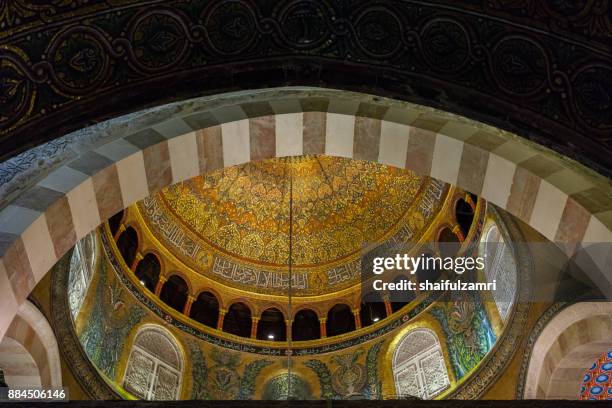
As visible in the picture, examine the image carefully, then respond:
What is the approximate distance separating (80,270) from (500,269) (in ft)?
18.9

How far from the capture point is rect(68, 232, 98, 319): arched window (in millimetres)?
7875

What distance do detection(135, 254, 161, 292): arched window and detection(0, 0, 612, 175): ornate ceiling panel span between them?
22.3 feet

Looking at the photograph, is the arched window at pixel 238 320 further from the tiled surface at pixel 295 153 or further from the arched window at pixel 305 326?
the tiled surface at pixel 295 153

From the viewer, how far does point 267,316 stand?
11422mm

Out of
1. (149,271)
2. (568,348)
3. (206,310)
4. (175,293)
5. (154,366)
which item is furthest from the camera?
(206,310)

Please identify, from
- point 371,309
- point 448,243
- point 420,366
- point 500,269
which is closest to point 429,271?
point 448,243

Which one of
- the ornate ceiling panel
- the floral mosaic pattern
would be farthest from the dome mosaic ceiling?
the ornate ceiling panel

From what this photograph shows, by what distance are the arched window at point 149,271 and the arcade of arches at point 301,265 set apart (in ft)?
0.09

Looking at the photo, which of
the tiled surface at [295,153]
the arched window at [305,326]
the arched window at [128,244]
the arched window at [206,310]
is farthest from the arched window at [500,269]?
the arched window at [128,244]

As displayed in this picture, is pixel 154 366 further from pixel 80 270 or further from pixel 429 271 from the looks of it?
pixel 429 271

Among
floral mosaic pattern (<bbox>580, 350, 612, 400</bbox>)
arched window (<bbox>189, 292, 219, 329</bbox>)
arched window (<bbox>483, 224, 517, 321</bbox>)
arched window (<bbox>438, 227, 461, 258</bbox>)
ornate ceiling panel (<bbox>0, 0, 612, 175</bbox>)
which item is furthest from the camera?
arched window (<bbox>189, 292, 219, 329</bbox>)

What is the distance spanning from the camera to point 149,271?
410 inches

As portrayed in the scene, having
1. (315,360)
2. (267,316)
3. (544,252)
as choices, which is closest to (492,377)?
(544,252)

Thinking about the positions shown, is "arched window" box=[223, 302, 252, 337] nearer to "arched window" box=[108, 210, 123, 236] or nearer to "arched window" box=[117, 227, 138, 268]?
"arched window" box=[117, 227, 138, 268]
